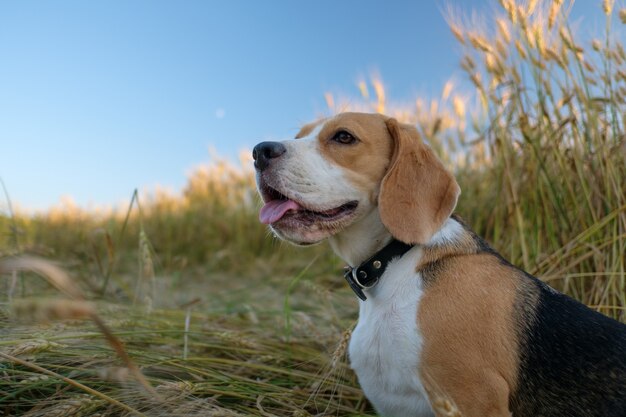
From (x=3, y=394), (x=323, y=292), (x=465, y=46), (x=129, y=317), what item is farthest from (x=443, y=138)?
(x=3, y=394)

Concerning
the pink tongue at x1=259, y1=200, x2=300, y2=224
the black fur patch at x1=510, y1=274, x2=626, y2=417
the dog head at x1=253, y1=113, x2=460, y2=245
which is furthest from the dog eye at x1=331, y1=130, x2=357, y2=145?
the black fur patch at x1=510, y1=274, x2=626, y2=417

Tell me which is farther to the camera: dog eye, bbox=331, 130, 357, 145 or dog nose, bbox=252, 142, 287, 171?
dog eye, bbox=331, 130, 357, 145

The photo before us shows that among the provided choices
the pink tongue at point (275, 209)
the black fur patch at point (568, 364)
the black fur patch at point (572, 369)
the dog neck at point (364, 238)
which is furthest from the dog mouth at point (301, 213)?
the black fur patch at point (572, 369)

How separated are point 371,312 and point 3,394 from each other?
5.65ft

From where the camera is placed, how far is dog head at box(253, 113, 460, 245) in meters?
2.37

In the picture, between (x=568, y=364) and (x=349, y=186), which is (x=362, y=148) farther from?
(x=568, y=364)

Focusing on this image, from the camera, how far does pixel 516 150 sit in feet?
13.3

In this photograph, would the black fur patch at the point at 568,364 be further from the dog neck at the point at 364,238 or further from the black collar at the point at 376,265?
the dog neck at the point at 364,238

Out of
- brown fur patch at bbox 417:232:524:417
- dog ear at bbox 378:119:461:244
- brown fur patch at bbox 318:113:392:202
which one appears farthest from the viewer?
brown fur patch at bbox 318:113:392:202

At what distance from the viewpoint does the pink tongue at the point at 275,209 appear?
95.3 inches

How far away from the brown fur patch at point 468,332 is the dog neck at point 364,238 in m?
0.24

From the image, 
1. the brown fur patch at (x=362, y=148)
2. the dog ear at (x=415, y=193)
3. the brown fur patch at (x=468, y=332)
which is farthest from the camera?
the brown fur patch at (x=362, y=148)

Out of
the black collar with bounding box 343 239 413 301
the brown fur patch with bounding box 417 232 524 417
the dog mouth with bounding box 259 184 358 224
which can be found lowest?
the brown fur patch with bounding box 417 232 524 417

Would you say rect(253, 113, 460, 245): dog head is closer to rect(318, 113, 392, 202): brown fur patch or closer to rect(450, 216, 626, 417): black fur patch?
rect(318, 113, 392, 202): brown fur patch
